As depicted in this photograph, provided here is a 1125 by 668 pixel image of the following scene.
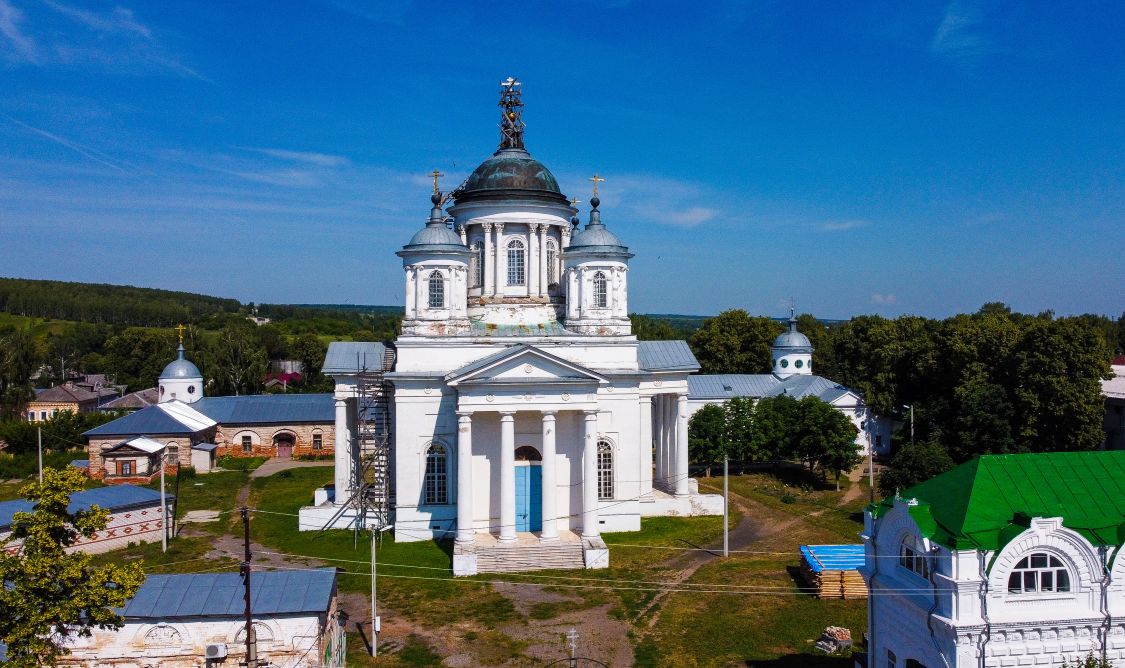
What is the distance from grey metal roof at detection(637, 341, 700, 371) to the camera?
1255 inches

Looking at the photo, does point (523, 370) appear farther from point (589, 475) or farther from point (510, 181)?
point (510, 181)

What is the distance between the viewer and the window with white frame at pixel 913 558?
13.1m

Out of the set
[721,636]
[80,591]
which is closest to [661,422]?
[721,636]

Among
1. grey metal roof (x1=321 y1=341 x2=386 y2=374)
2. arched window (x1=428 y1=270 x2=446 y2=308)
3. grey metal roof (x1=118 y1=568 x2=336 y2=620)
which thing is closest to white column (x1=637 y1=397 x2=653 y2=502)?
arched window (x1=428 y1=270 x2=446 y2=308)

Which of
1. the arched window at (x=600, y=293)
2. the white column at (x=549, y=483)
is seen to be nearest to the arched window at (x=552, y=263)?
the arched window at (x=600, y=293)

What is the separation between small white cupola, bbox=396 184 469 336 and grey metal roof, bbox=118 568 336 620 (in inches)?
510

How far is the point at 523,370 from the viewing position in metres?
26.4

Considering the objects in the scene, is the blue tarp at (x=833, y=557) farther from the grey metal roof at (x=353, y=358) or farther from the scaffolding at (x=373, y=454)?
the grey metal roof at (x=353, y=358)

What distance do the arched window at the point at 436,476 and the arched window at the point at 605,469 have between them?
5482 mm

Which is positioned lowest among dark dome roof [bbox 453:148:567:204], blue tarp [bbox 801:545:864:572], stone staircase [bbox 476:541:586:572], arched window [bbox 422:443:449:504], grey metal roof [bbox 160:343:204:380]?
stone staircase [bbox 476:541:586:572]

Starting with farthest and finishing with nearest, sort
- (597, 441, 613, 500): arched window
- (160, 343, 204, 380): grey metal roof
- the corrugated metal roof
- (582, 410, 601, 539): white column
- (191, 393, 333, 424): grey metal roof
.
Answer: (160, 343, 204, 380): grey metal roof
(191, 393, 333, 424): grey metal roof
(597, 441, 613, 500): arched window
the corrugated metal roof
(582, 410, 601, 539): white column

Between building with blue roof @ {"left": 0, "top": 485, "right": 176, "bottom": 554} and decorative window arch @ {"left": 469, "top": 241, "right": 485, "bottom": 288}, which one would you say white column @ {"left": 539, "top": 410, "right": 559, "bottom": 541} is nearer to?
decorative window arch @ {"left": 469, "top": 241, "right": 485, "bottom": 288}

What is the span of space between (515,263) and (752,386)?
83.0ft

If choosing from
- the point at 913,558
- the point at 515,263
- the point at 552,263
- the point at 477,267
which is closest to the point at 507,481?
the point at 515,263
